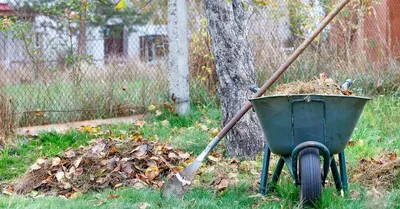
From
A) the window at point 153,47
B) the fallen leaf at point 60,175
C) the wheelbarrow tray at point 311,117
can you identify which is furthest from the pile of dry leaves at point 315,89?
the window at point 153,47

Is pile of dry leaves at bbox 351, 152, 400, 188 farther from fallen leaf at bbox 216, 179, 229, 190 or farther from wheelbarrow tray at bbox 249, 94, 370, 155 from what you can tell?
fallen leaf at bbox 216, 179, 229, 190

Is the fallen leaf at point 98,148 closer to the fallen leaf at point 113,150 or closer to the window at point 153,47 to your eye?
the fallen leaf at point 113,150

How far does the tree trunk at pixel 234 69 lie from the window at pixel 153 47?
3.10 metres

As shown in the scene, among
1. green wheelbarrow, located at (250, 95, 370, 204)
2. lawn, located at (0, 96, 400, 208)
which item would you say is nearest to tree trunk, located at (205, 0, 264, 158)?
lawn, located at (0, 96, 400, 208)

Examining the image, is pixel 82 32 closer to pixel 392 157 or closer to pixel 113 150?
pixel 113 150

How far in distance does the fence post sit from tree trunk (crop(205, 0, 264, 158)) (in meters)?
2.46

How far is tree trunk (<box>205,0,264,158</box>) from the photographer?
5465mm

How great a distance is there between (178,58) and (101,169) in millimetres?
3329

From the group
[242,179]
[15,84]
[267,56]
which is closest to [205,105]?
[267,56]

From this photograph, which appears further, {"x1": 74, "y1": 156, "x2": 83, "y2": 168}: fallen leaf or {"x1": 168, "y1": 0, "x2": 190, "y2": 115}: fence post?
{"x1": 168, "y1": 0, "x2": 190, "y2": 115}: fence post

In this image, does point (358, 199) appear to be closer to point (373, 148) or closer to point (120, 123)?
point (373, 148)

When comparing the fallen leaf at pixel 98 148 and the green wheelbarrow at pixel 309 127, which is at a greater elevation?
the green wheelbarrow at pixel 309 127

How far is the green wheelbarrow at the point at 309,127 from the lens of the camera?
11.9ft

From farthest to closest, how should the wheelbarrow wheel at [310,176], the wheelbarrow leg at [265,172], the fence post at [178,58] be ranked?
1. the fence post at [178,58]
2. the wheelbarrow leg at [265,172]
3. the wheelbarrow wheel at [310,176]
